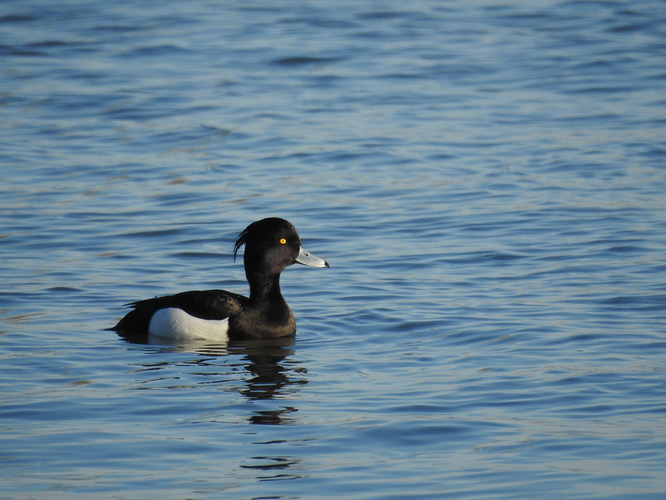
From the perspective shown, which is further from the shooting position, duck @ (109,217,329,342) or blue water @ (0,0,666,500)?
duck @ (109,217,329,342)

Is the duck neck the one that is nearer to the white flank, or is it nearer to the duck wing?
the duck wing

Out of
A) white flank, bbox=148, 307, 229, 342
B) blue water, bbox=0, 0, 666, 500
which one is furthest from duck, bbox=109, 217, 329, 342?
blue water, bbox=0, 0, 666, 500

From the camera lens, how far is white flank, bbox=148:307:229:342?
870 cm

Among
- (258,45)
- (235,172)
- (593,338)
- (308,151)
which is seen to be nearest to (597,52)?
(258,45)

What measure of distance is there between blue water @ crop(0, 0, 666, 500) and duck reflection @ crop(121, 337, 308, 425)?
33mm

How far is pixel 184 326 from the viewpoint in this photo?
8750mm

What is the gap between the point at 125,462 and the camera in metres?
5.97

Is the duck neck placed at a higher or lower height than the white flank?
higher

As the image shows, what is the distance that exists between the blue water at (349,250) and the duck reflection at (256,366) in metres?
0.03

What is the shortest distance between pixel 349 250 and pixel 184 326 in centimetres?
288

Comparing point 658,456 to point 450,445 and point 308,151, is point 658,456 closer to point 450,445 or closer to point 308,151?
point 450,445

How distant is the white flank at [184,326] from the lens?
8.70 metres

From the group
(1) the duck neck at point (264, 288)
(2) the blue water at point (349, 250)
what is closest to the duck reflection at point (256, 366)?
(2) the blue water at point (349, 250)

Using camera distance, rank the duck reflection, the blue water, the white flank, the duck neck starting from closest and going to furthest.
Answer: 1. the blue water
2. the duck reflection
3. the white flank
4. the duck neck
